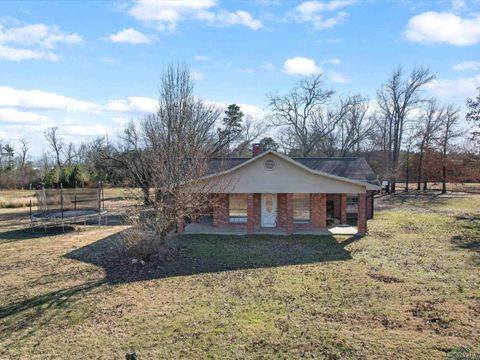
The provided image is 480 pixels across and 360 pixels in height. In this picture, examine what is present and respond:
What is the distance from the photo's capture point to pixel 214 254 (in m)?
15.4

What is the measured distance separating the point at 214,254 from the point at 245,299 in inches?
206

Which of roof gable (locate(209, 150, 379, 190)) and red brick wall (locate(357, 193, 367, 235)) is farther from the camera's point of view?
roof gable (locate(209, 150, 379, 190))

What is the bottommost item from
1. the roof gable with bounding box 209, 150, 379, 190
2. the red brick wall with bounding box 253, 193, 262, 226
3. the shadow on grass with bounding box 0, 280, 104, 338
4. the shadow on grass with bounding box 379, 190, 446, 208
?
the shadow on grass with bounding box 0, 280, 104, 338

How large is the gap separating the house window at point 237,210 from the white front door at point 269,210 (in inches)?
40.5

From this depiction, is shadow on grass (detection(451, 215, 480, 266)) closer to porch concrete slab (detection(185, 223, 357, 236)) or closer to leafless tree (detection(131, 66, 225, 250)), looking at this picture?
porch concrete slab (detection(185, 223, 357, 236))

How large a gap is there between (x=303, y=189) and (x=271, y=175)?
170 cm

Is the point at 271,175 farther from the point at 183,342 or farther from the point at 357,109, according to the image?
the point at 357,109

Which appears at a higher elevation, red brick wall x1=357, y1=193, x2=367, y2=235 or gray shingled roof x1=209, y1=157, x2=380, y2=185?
gray shingled roof x1=209, y1=157, x2=380, y2=185

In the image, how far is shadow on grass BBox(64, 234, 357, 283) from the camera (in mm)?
13141

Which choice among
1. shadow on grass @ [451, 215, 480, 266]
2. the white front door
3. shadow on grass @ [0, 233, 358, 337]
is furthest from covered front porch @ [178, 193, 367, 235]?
shadow on grass @ [451, 215, 480, 266]

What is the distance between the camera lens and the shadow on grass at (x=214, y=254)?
13141mm

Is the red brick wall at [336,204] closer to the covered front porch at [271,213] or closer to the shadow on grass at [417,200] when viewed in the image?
the covered front porch at [271,213]

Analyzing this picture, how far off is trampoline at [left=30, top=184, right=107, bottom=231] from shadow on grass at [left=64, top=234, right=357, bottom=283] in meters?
6.21

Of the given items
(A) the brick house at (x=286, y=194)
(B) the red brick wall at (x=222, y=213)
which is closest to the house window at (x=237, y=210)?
(A) the brick house at (x=286, y=194)
